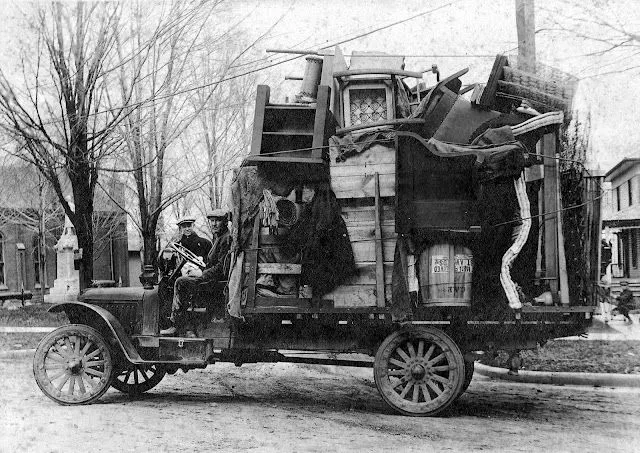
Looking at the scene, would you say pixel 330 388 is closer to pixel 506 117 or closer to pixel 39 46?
pixel 506 117

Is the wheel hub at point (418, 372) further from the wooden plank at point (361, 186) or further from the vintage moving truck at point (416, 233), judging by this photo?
the wooden plank at point (361, 186)

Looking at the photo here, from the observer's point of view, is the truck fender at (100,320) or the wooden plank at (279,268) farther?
the truck fender at (100,320)

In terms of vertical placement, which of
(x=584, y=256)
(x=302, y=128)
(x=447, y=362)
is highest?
(x=302, y=128)

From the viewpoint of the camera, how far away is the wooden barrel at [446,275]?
719cm

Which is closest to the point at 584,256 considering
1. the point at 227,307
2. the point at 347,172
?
the point at 347,172

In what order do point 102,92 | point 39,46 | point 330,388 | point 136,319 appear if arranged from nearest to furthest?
point 136,319 → point 330,388 → point 39,46 → point 102,92

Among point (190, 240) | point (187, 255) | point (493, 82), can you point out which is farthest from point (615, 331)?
point (187, 255)

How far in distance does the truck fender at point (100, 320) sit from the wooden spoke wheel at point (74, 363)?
0.20 m

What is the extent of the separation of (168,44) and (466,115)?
8.49m

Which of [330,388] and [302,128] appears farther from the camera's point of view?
[330,388]

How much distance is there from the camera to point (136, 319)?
8391mm

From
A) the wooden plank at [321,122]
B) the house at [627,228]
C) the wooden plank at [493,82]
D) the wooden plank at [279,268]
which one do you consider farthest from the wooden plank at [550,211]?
the house at [627,228]

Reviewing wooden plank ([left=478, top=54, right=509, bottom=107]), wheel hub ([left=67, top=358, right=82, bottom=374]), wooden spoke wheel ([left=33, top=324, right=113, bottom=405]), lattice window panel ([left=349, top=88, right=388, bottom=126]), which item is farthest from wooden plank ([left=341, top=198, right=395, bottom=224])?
wheel hub ([left=67, top=358, right=82, bottom=374])

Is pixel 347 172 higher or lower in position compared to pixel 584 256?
higher
